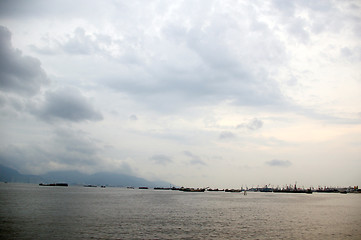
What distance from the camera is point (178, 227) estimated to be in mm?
51844

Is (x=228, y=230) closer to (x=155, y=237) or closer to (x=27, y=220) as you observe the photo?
(x=155, y=237)

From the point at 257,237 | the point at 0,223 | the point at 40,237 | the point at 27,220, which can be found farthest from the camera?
the point at 27,220

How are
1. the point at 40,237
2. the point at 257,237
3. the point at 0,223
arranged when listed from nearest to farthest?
→ the point at 40,237 → the point at 257,237 → the point at 0,223

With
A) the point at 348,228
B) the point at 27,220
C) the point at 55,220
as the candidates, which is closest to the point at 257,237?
the point at 348,228

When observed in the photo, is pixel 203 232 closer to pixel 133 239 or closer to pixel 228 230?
pixel 228 230

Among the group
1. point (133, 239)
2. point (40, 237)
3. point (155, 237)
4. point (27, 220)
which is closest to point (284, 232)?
point (155, 237)

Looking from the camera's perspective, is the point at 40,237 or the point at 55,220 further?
the point at 55,220

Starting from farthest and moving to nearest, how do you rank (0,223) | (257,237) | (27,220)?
(27,220) < (0,223) < (257,237)

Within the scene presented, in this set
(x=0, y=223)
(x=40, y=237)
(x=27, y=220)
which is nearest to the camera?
(x=40, y=237)

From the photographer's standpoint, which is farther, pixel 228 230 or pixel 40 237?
pixel 228 230

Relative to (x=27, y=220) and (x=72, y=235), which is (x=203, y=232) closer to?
(x=72, y=235)

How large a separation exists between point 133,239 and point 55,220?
24.1 m

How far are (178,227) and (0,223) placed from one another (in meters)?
31.9

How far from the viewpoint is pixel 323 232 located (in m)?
50.3
